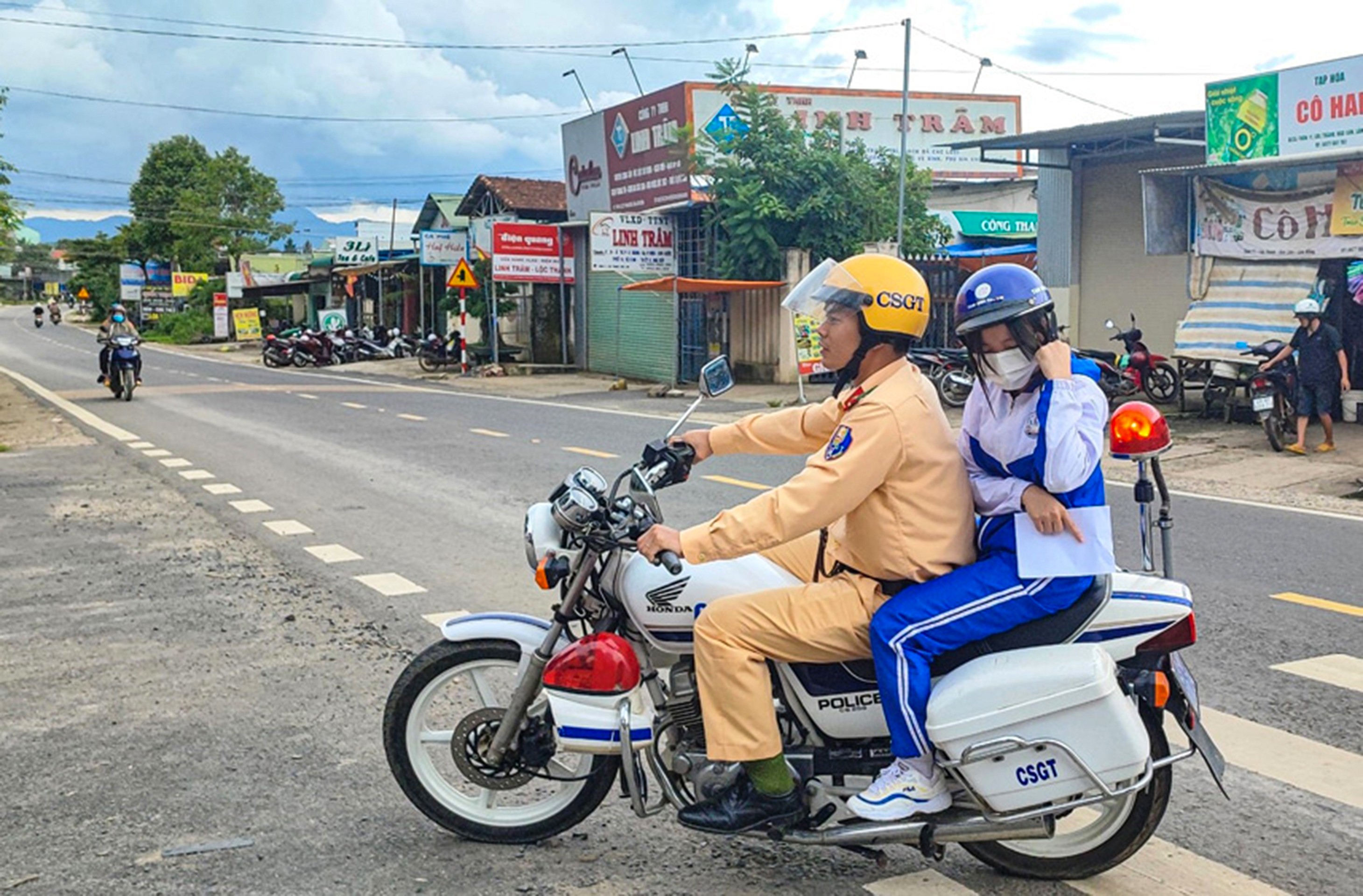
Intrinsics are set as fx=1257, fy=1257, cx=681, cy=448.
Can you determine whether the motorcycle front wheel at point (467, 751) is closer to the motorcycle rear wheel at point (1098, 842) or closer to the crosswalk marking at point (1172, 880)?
the motorcycle rear wheel at point (1098, 842)

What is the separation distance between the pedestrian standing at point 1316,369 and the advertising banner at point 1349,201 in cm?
127

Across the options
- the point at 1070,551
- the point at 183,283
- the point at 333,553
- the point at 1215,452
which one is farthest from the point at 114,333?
the point at 183,283

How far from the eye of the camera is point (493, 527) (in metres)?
8.85

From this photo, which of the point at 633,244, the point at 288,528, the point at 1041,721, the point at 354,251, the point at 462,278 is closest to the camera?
the point at 1041,721

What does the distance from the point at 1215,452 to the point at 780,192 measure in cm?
1130

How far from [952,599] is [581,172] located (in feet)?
100

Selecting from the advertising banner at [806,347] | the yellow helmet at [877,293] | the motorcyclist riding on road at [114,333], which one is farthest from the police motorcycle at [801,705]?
the motorcyclist riding on road at [114,333]

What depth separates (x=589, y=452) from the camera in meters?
13.5

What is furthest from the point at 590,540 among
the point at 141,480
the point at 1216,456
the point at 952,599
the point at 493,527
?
the point at 1216,456

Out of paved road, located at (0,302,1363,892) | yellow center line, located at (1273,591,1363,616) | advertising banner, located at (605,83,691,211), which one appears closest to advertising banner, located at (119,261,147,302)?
advertising banner, located at (605,83,691,211)

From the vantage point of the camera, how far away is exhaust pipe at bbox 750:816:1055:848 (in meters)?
3.19

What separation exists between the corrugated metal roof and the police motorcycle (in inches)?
573

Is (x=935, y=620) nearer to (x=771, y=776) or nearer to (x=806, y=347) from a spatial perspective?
(x=771, y=776)

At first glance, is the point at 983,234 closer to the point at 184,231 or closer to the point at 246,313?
the point at 246,313
